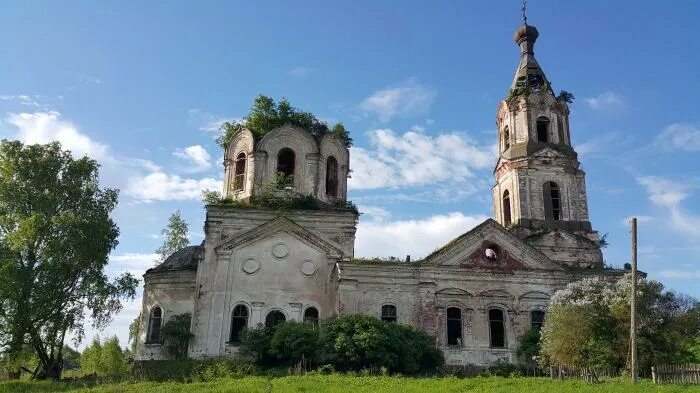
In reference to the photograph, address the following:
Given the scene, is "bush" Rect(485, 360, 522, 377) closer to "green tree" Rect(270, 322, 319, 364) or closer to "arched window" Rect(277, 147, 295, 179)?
"green tree" Rect(270, 322, 319, 364)

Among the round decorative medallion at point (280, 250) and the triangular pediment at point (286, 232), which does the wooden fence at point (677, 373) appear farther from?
the round decorative medallion at point (280, 250)

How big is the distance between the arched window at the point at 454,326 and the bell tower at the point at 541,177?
5444mm

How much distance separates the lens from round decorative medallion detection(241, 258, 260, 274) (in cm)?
2392

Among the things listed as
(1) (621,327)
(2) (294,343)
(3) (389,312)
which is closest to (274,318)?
(2) (294,343)

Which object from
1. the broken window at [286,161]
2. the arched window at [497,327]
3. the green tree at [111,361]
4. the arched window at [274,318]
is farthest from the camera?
the green tree at [111,361]

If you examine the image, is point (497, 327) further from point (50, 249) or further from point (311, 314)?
point (50, 249)

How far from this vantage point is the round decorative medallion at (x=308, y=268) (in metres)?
24.0

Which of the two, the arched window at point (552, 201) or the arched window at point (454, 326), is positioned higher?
the arched window at point (552, 201)

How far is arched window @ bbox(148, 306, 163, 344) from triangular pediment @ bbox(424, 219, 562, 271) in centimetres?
1155

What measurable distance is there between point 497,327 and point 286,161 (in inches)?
460

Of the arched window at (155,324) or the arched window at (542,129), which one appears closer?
the arched window at (155,324)

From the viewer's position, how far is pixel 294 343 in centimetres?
1981

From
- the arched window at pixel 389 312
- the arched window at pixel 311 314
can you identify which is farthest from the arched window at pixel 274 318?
the arched window at pixel 389 312

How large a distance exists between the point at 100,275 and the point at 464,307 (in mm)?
15440
